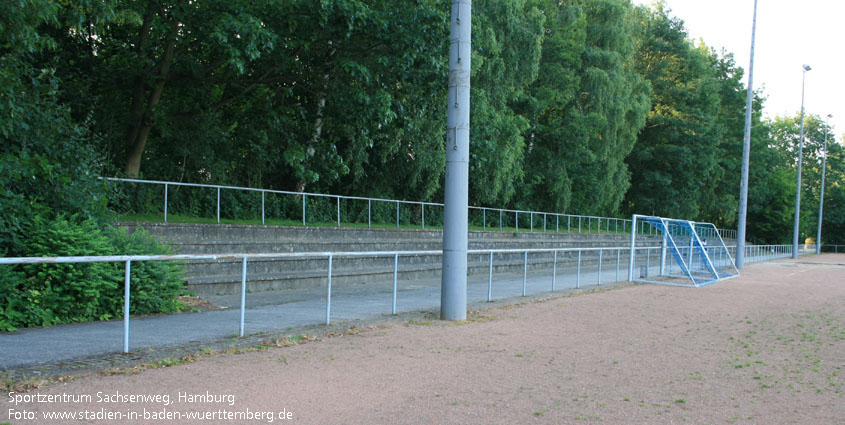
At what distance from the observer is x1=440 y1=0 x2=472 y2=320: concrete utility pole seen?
10086 mm

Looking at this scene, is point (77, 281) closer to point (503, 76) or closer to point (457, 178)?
point (457, 178)

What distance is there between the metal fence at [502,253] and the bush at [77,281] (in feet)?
1.71

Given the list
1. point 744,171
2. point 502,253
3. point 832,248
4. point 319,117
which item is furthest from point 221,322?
point 832,248

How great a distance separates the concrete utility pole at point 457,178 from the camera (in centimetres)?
1009

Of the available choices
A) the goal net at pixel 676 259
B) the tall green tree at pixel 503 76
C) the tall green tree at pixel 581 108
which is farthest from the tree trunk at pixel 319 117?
the tall green tree at pixel 581 108

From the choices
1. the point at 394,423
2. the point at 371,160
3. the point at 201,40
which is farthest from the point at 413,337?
the point at 371,160

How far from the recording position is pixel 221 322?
8.99 meters

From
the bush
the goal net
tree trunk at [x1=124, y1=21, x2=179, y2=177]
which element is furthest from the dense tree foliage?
the goal net

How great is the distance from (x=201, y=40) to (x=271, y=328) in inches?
352

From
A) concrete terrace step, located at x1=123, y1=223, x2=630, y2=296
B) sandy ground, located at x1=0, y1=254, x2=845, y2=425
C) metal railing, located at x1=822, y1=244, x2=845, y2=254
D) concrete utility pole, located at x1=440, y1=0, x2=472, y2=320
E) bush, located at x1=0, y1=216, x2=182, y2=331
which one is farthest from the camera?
metal railing, located at x1=822, y1=244, x2=845, y2=254

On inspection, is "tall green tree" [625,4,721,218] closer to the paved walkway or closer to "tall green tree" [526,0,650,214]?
"tall green tree" [526,0,650,214]

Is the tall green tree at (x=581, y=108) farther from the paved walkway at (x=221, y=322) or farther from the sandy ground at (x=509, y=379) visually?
the sandy ground at (x=509, y=379)

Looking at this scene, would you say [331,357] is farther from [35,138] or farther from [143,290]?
[35,138]

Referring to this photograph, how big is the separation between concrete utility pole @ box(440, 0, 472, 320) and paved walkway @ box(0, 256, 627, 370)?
115 centimetres
